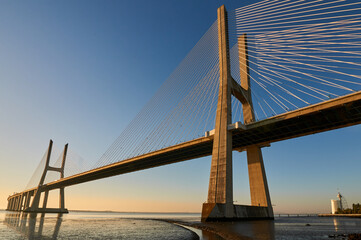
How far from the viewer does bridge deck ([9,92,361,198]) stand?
2233 cm

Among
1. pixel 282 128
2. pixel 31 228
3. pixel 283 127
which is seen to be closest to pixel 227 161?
pixel 283 127

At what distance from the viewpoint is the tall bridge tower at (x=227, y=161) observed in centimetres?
2409

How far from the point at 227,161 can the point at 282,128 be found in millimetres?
8420

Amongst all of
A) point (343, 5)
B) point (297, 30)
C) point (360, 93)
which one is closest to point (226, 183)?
point (360, 93)

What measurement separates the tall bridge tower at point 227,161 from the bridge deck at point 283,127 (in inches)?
84.3

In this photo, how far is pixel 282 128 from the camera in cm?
2819

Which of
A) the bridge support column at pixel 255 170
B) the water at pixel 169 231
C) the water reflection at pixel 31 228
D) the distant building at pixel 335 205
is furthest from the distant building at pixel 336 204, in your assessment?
the water reflection at pixel 31 228

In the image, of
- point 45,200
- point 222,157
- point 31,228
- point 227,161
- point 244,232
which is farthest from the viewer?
point 45,200

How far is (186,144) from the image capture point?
31922 mm

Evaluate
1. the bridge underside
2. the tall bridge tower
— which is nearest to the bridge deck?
the bridge underside

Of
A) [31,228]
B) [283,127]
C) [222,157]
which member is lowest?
[31,228]

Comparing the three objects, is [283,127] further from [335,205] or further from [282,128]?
[335,205]

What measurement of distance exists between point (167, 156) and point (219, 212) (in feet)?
52.3

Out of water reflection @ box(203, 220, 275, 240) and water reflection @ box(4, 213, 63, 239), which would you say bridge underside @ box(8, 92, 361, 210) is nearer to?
water reflection @ box(203, 220, 275, 240)
